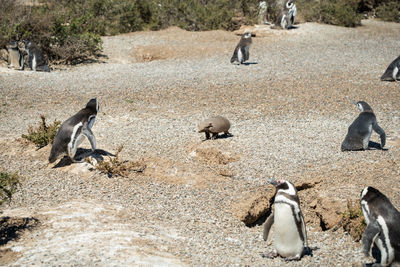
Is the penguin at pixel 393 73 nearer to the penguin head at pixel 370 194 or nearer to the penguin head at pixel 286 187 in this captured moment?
the penguin head at pixel 370 194

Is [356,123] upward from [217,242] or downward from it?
upward

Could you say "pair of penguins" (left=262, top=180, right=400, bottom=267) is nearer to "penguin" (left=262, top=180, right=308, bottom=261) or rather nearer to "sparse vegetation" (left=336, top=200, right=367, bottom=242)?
"penguin" (left=262, top=180, right=308, bottom=261)

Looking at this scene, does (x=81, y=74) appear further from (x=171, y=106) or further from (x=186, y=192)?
(x=186, y=192)

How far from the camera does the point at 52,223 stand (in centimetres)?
492

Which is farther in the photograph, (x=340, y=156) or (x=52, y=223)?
(x=340, y=156)

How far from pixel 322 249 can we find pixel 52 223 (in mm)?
2959

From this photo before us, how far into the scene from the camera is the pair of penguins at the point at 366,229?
4391 mm

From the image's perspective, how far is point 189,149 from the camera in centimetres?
768

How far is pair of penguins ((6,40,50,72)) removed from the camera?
12.6 metres

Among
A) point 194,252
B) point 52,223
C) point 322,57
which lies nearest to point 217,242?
point 194,252

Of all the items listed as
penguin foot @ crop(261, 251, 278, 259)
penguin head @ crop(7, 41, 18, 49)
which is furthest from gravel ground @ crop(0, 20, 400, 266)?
penguin head @ crop(7, 41, 18, 49)

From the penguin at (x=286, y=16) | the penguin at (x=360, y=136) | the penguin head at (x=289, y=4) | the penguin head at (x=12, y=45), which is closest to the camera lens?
the penguin at (x=360, y=136)

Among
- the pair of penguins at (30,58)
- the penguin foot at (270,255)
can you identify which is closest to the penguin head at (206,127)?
the penguin foot at (270,255)

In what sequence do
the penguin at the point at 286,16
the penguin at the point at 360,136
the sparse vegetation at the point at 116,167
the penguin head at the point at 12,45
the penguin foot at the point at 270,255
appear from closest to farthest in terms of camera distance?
the penguin foot at the point at 270,255
the sparse vegetation at the point at 116,167
the penguin at the point at 360,136
the penguin head at the point at 12,45
the penguin at the point at 286,16
